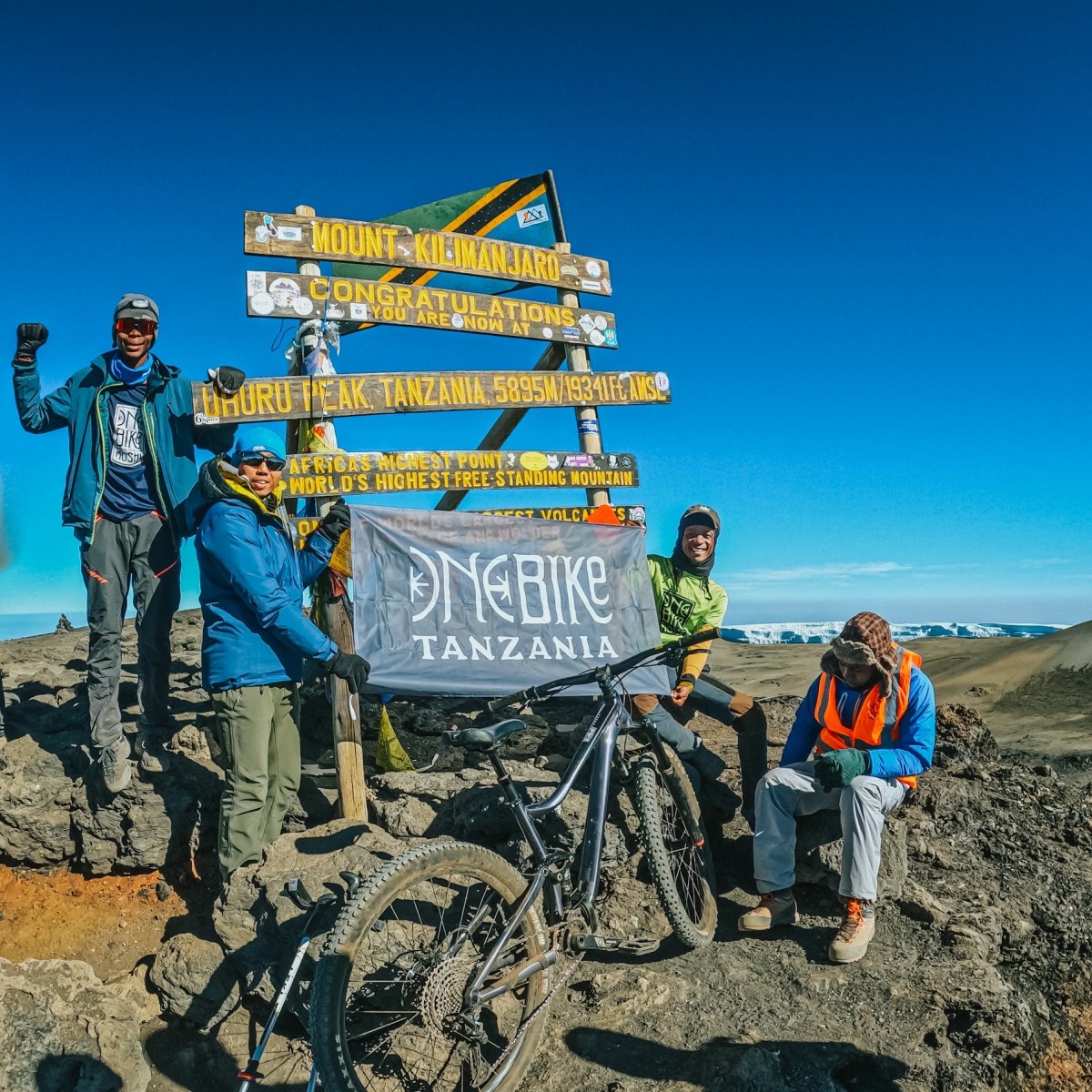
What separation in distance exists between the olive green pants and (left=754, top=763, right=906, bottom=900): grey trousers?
9.06 feet

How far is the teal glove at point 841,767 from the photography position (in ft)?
15.3

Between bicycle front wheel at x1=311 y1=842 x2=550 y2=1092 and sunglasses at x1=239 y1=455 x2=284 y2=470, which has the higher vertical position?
sunglasses at x1=239 y1=455 x2=284 y2=470

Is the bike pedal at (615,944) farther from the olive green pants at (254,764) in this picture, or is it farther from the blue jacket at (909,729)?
the olive green pants at (254,764)

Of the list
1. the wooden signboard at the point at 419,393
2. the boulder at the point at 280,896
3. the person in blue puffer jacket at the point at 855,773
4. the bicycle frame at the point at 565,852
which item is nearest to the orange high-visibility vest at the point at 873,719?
the person in blue puffer jacket at the point at 855,773

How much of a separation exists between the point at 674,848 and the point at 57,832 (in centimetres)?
407

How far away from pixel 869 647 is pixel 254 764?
352cm

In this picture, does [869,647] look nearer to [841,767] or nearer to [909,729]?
[909,729]

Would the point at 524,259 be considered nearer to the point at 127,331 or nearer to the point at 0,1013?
the point at 127,331

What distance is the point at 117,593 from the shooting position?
5.62 m

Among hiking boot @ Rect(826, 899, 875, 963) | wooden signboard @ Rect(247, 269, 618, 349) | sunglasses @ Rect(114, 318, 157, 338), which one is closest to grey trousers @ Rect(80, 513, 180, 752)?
sunglasses @ Rect(114, 318, 157, 338)

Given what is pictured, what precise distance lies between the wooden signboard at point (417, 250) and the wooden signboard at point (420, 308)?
0.20 meters

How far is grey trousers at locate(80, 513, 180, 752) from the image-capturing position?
5566 mm

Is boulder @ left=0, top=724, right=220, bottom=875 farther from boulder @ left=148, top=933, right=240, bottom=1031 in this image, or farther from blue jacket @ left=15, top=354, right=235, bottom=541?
blue jacket @ left=15, top=354, right=235, bottom=541

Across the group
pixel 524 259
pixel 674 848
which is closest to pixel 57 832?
pixel 674 848
